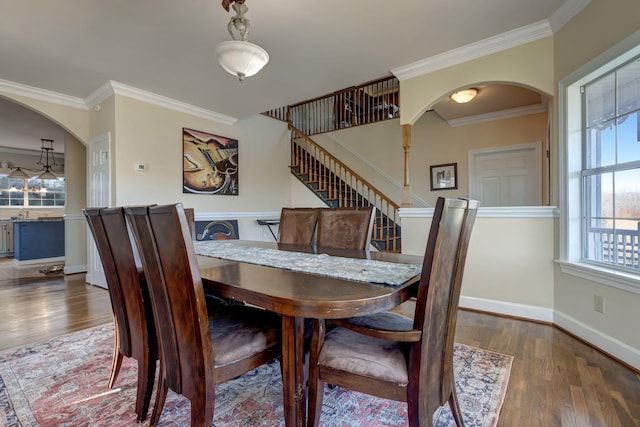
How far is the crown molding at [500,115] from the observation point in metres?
4.51

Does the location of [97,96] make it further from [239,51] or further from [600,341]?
[600,341]

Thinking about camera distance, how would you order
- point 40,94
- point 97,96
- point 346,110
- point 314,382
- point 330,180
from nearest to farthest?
point 314,382, point 40,94, point 97,96, point 330,180, point 346,110

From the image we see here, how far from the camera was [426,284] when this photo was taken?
1016mm

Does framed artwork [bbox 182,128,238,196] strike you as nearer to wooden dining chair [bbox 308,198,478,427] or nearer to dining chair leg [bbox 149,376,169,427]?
dining chair leg [bbox 149,376,169,427]

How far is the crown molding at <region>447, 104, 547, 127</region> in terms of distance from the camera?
4.51m

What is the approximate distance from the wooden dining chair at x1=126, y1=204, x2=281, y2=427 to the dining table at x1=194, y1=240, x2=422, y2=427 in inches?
6.6

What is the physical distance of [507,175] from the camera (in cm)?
483

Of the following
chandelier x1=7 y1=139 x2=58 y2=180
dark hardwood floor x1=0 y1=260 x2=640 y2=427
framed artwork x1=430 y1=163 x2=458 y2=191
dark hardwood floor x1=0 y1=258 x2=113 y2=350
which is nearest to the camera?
dark hardwood floor x1=0 y1=260 x2=640 y2=427

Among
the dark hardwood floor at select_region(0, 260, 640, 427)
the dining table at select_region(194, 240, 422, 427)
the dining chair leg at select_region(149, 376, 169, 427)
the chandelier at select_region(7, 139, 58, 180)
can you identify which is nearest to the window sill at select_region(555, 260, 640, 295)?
the dark hardwood floor at select_region(0, 260, 640, 427)

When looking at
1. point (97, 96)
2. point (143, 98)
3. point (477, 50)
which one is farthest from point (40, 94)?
point (477, 50)

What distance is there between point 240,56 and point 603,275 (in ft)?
9.60

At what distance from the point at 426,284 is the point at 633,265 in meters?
1.96

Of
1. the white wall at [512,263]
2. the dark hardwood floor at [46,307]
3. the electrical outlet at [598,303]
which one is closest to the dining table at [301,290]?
the electrical outlet at [598,303]

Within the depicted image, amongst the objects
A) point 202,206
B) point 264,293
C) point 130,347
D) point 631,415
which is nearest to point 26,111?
point 202,206
